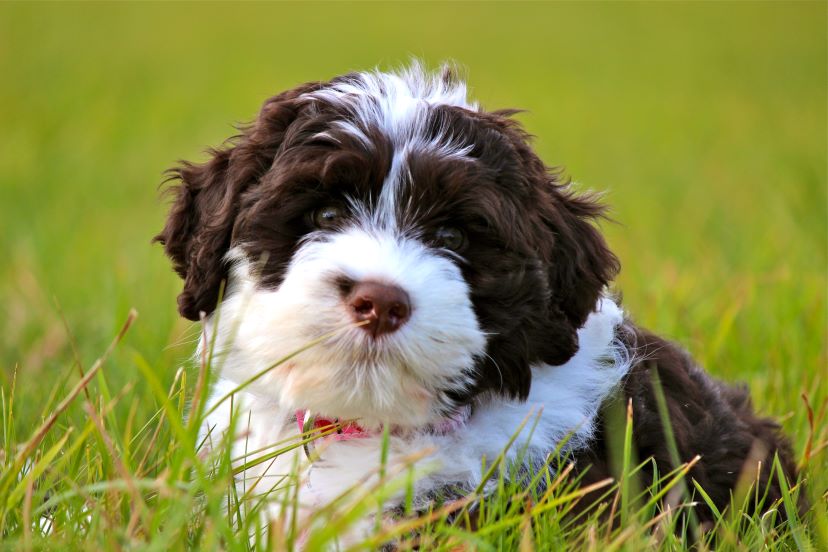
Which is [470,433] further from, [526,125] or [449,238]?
[526,125]

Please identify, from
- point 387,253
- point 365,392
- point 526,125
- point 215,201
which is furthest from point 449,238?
point 526,125

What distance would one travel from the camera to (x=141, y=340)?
540 centimetres

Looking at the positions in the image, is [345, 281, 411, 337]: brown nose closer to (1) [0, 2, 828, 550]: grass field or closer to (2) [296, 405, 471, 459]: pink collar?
(2) [296, 405, 471, 459]: pink collar

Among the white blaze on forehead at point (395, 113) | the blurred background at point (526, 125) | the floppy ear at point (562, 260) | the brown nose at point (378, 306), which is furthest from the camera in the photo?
the blurred background at point (526, 125)

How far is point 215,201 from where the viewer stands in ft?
11.1

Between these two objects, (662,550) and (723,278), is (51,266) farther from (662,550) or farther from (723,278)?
(662,550)

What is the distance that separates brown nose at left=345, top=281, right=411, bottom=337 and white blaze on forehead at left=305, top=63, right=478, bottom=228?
0.34 m

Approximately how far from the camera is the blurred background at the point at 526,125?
5605 mm

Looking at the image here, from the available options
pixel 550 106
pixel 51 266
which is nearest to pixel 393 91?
pixel 51 266

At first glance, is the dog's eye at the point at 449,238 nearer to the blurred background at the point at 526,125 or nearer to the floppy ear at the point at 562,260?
the floppy ear at the point at 562,260

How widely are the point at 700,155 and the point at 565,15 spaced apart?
1695 centimetres

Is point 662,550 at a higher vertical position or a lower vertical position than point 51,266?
higher

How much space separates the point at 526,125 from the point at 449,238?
6913 millimetres

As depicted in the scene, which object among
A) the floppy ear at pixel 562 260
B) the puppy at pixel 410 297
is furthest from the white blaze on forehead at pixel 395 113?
the floppy ear at pixel 562 260
